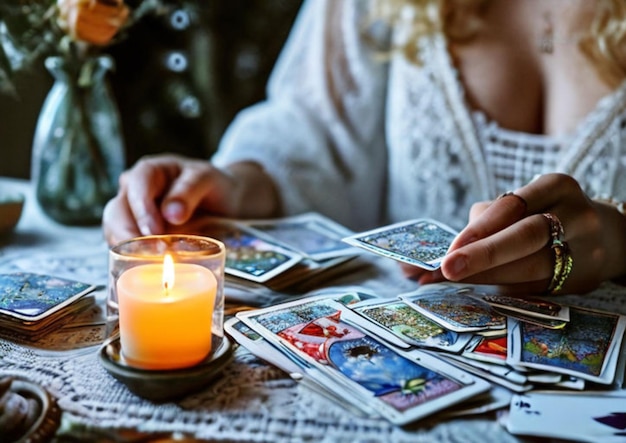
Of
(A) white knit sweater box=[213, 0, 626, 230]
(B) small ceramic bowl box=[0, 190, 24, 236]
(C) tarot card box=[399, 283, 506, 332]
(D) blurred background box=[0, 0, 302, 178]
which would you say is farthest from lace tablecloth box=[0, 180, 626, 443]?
(D) blurred background box=[0, 0, 302, 178]

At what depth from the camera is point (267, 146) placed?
4.17 feet

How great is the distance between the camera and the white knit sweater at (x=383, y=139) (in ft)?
3.76

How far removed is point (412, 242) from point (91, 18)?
1.73 feet

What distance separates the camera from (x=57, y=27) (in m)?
1.04

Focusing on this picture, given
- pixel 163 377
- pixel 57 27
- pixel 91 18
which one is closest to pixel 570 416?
pixel 163 377

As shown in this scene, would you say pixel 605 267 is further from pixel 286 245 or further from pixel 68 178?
pixel 68 178

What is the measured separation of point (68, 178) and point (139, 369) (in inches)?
24.4

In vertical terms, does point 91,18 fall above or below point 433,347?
above

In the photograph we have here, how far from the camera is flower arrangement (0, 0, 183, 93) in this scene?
3.12 feet

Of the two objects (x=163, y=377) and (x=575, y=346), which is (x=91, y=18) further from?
(x=575, y=346)

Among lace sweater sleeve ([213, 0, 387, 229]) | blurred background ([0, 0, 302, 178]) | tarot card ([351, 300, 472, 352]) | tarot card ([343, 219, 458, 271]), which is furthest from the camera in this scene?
blurred background ([0, 0, 302, 178])

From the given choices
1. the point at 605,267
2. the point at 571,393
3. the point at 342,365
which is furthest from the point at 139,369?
the point at 605,267

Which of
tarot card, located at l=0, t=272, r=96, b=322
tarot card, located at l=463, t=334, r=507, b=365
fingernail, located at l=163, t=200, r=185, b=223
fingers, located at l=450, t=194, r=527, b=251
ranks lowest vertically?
tarot card, located at l=0, t=272, r=96, b=322

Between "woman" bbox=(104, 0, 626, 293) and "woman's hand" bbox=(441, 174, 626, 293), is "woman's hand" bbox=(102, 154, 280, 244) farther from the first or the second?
"woman's hand" bbox=(441, 174, 626, 293)
